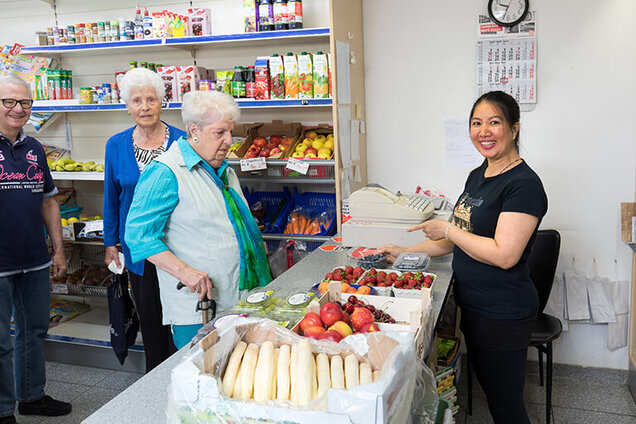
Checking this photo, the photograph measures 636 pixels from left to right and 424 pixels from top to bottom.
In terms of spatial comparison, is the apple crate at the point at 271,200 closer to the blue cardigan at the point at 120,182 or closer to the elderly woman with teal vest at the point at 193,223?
the blue cardigan at the point at 120,182

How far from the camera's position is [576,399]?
11.3 feet

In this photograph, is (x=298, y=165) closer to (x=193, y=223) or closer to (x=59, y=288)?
(x=193, y=223)

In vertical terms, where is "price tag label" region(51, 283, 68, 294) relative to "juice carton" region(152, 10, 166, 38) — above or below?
below

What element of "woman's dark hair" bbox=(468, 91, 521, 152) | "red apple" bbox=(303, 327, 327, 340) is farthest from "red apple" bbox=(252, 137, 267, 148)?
"red apple" bbox=(303, 327, 327, 340)

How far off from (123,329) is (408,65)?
267 cm

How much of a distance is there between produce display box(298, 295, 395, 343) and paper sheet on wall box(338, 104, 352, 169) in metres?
1.77

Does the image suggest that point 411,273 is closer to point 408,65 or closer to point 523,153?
point 523,153

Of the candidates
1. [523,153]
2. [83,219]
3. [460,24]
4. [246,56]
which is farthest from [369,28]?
[83,219]

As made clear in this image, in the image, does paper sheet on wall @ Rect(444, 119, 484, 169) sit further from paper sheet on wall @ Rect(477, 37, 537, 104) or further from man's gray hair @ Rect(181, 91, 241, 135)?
man's gray hair @ Rect(181, 91, 241, 135)

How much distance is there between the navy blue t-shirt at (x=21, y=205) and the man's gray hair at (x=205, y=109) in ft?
4.29

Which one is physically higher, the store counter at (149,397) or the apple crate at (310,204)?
the apple crate at (310,204)

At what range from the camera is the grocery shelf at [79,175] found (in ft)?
13.4

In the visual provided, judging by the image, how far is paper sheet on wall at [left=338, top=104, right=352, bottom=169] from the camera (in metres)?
3.44

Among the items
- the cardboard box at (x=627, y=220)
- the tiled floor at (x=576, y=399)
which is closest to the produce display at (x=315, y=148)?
the tiled floor at (x=576, y=399)
